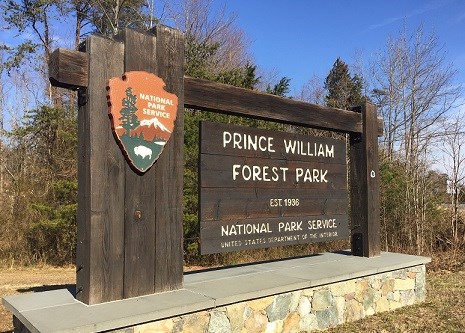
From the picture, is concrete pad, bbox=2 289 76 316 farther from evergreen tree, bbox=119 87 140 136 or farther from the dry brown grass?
the dry brown grass

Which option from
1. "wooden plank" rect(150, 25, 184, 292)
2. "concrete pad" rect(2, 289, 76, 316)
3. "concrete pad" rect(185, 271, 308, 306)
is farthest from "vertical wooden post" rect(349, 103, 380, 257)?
"concrete pad" rect(2, 289, 76, 316)

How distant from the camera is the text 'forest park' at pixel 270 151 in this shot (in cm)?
466

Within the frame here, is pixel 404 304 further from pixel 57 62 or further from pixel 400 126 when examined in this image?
pixel 400 126

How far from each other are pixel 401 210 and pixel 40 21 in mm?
16086

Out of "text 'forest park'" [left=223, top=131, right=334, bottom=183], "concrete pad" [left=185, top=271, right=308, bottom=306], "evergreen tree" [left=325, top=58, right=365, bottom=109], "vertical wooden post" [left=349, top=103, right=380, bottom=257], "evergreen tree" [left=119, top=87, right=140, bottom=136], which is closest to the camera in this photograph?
"evergreen tree" [left=119, top=87, right=140, bottom=136]

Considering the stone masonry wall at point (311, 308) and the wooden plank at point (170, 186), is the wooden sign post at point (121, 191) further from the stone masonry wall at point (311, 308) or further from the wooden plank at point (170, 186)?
the stone masonry wall at point (311, 308)

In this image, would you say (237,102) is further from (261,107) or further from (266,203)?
(266,203)

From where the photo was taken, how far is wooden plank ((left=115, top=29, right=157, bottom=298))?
3676mm

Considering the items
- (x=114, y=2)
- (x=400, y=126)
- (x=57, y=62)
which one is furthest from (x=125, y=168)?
(x=400, y=126)

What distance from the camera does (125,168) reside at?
12.0 feet

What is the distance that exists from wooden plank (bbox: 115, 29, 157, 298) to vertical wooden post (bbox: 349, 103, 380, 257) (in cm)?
327

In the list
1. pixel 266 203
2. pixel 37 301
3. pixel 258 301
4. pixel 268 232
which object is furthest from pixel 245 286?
pixel 37 301

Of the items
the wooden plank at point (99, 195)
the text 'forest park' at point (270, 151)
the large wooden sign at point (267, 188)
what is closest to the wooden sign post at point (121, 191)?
the wooden plank at point (99, 195)

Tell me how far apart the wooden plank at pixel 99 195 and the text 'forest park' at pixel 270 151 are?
4.50 ft
